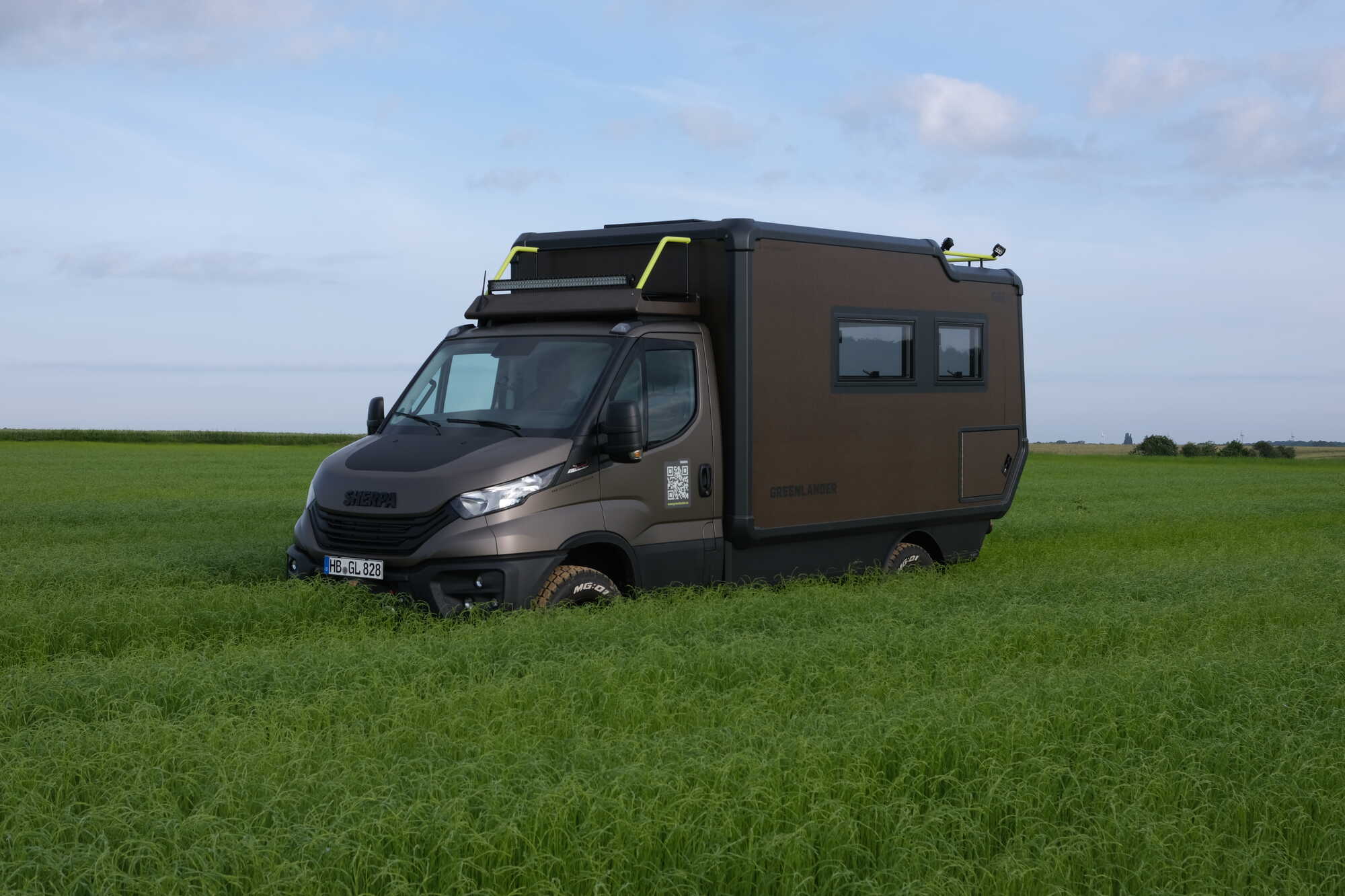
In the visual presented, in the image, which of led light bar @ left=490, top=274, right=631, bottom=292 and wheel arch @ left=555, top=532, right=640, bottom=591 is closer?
wheel arch @ left=555, top=532, right=640, bottom=591

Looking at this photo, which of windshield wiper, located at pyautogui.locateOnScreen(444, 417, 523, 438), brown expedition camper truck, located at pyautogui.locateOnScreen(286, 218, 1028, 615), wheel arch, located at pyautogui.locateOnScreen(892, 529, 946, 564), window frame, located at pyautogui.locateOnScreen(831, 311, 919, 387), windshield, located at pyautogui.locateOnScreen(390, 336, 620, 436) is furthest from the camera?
wheel arch, located at pyautogui.locateOnScreen(892, 529, 946, 564)

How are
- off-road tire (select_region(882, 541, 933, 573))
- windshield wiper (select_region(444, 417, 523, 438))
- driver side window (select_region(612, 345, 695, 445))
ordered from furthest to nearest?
off-road tire (select_region(882, 541, 933, 573)) → driver side window (select_region(612, 345, 695, 445)) → windshield wiper (select_region(444, 417, 523, 438))

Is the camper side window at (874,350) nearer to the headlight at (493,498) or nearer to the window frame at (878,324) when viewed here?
the window frame at (878,324)

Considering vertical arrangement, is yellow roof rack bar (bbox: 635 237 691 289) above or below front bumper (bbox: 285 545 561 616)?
above

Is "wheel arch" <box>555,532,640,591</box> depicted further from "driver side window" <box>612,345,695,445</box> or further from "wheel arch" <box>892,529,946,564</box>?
"wheel arch" <box>892,529,946,564</box>

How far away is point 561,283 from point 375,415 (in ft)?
6.73

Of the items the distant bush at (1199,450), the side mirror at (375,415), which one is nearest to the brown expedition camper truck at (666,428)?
the side mirror at (375,415)

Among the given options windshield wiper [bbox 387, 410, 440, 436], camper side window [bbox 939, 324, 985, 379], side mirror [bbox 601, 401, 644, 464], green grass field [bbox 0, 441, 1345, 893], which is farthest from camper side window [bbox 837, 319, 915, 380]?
windshield wiper [bbox 387, 410, 440, 436]

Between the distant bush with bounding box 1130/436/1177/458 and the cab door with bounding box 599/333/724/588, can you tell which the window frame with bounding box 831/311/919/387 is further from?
the distant bush with bounding box 1130/436/1177/458

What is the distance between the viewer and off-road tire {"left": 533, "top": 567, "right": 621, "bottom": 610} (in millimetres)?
9477

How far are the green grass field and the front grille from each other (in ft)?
1.41

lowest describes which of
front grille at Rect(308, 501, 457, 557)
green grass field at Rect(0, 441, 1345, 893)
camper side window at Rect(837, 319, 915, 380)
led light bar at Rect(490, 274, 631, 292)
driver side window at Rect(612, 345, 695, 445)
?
green grass field at Rect(0, 441, 1345, 893)

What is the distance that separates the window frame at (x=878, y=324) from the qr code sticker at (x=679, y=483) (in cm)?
204

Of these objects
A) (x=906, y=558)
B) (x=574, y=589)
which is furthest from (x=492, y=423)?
(x=906, y=558)
